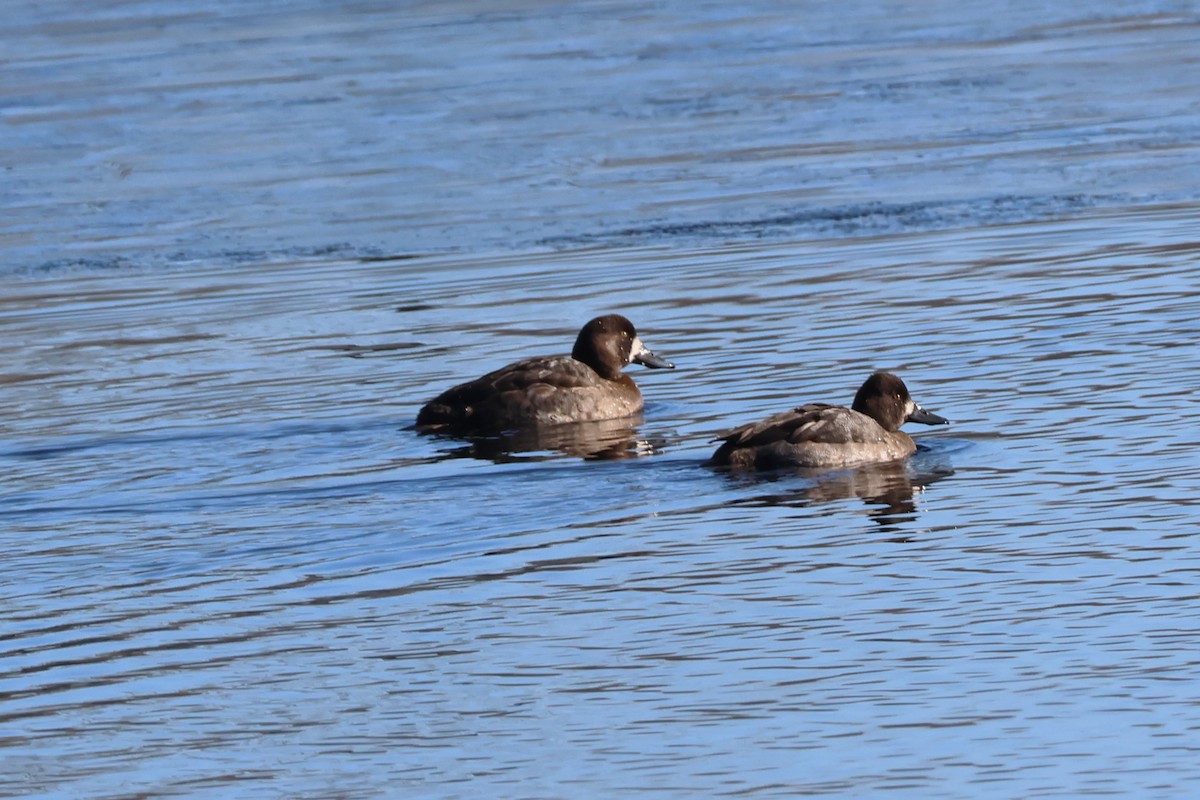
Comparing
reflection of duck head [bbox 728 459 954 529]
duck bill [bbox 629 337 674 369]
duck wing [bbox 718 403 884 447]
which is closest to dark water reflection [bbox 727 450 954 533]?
reflection of duck head [bbox 728 459 954 529]

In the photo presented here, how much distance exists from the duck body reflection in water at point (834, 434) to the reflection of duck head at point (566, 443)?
966 mm

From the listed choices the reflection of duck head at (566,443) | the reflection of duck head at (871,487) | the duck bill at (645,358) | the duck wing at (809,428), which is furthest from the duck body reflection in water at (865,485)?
the duck bill at (645,358)

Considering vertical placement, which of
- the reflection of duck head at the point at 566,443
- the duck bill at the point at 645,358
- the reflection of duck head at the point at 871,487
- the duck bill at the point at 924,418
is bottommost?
the reflection of duck head at the point at 871,487

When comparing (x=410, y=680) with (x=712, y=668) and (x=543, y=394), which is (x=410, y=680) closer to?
(x=712, y=668)

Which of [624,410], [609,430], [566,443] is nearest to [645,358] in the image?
[624,410]

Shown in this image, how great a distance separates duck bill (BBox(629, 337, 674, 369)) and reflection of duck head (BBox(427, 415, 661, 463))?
645mm

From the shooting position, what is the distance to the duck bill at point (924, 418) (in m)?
11.9

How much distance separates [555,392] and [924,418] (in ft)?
7.96

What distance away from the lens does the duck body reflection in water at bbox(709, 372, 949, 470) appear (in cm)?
1110

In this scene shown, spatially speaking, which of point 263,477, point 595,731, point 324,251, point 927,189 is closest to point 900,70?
point 927,189

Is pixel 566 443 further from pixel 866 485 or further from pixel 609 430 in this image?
pixel 866 485

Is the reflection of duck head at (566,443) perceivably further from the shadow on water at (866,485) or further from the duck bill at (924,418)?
the duck bill at (924,418)

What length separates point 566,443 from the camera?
12766 millimetres

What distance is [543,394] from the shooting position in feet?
43.5
